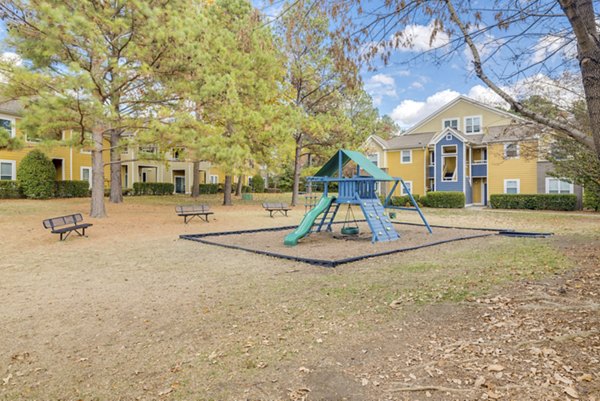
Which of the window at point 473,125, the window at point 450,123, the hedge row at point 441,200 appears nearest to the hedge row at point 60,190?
the hedge row at point 441,200

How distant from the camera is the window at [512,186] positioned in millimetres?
28714

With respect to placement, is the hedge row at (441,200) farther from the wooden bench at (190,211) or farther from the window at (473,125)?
the wooden bench at (190,211)

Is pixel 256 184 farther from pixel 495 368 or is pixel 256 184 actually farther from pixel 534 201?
pixel 495 368

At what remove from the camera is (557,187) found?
27188 millimetres

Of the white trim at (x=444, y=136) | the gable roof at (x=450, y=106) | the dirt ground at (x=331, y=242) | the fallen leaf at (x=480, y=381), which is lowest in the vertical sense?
the fallen leaf at (x=480, y=381)

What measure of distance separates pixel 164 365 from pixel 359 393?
1.85 m

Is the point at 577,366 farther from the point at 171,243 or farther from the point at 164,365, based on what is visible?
the point at 171,243

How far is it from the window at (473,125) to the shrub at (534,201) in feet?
23.1

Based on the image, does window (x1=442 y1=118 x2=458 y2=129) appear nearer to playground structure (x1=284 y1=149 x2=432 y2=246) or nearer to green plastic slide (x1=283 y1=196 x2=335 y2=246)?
playground structure (x1=284 y1=149 x2=432 y2=246)

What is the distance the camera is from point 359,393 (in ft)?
10.3

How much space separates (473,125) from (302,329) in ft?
104

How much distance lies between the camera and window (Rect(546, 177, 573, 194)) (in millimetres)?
26922

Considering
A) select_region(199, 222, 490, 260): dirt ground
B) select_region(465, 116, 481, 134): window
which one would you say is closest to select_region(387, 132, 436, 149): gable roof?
select_region(465, 116, 481, 134): window

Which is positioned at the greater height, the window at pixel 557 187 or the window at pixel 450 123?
the window at pixel 450 123
